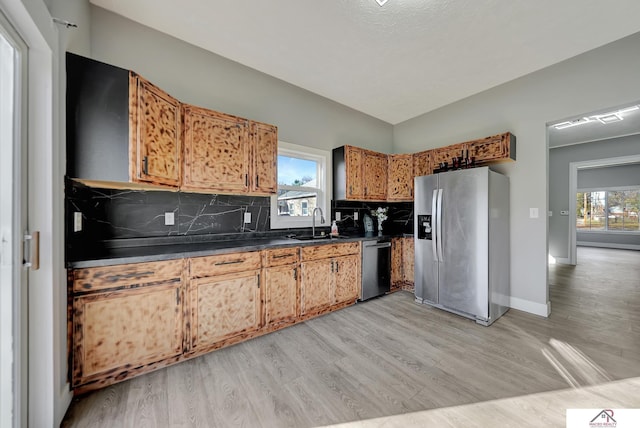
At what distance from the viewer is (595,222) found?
794cm

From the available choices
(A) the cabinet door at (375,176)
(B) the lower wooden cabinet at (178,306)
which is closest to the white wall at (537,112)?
(A) the cabinet door at (375,176)

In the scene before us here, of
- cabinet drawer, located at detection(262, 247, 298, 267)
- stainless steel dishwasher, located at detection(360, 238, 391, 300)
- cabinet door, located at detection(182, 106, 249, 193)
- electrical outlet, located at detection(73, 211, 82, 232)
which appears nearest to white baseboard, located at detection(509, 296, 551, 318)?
stainless steel dishwasher, located at detection(360, 238, 391, 300)

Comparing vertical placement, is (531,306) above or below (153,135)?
below

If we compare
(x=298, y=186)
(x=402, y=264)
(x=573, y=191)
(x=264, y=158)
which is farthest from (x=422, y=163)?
(x=573, y=191)

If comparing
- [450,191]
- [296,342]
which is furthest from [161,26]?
[450,191]

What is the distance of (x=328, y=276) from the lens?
2.90 m

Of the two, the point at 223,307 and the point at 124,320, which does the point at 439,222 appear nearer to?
the point at 223,307

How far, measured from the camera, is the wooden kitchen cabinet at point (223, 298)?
6.55ft

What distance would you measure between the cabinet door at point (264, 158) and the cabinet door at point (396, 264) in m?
2.06

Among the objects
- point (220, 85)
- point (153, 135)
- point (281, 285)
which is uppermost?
point (220, 85)

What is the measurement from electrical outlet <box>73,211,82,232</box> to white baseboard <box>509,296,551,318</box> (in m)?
4.69

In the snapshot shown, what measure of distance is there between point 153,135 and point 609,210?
12.1 m

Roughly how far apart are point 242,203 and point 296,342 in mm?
1633

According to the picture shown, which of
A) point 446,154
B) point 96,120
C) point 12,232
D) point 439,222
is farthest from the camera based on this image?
point 446,154
